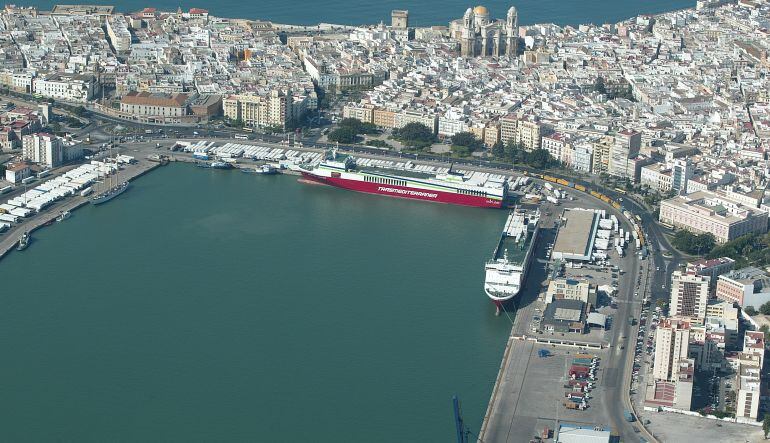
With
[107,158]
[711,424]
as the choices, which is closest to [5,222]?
[107,158]

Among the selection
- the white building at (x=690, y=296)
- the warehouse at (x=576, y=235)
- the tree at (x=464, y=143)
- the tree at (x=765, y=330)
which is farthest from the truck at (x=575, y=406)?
the tree at (x=464, y=143)

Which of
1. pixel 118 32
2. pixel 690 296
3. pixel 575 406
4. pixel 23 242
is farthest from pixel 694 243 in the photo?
pixel 118 32

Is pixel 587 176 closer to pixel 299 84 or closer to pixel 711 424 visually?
pixel 299 84

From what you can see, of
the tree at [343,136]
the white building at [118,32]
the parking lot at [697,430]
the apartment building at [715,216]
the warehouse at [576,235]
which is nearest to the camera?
the parking lot at [697,430]

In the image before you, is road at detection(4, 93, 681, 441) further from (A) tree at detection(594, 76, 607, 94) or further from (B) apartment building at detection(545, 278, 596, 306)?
(A) tree at detection(594, 76, 607, 94)

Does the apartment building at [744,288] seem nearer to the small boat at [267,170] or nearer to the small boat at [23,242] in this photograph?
the small boat at [267,170]

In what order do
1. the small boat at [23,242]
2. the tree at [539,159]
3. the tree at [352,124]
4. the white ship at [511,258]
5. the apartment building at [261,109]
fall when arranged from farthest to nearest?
the apartment building at [261,109]
the tree at [352,124]
the tree at [539,159]
the small boat at [23,242]
the white ship at [511,258]

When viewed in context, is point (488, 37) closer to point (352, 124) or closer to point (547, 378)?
point (352, 124)

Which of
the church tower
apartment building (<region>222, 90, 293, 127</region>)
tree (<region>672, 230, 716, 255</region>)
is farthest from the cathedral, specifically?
tree (<region>672, 230, 716, 255</region>)
